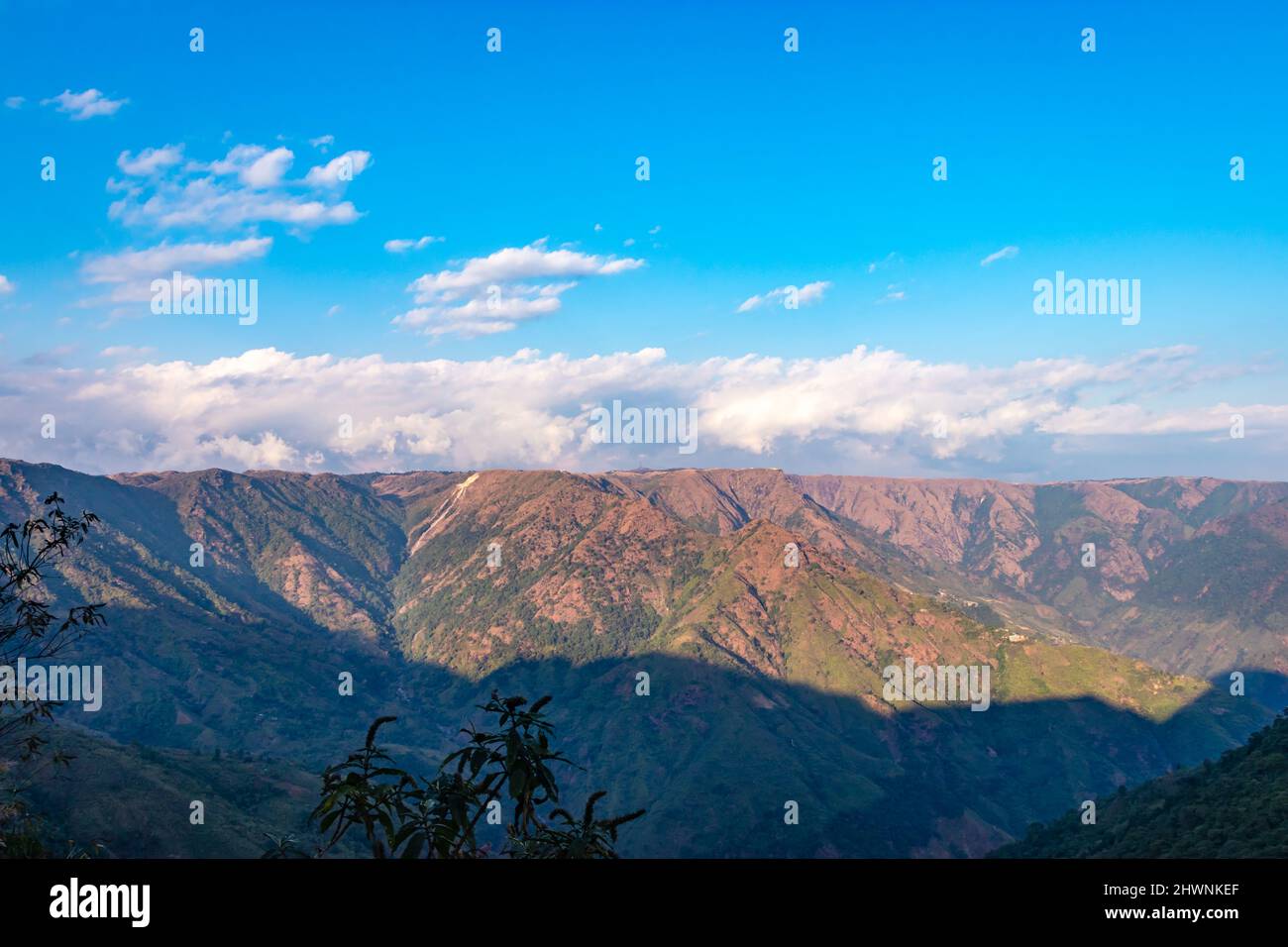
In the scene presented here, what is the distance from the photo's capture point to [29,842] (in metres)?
21.4

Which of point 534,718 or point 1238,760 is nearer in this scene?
point 534,718

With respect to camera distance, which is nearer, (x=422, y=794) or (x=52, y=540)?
(x=422, y=794)

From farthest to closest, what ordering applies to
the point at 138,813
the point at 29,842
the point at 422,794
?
1. the point at 138,813
2. the point at 29,842
3. the point at 422,794
